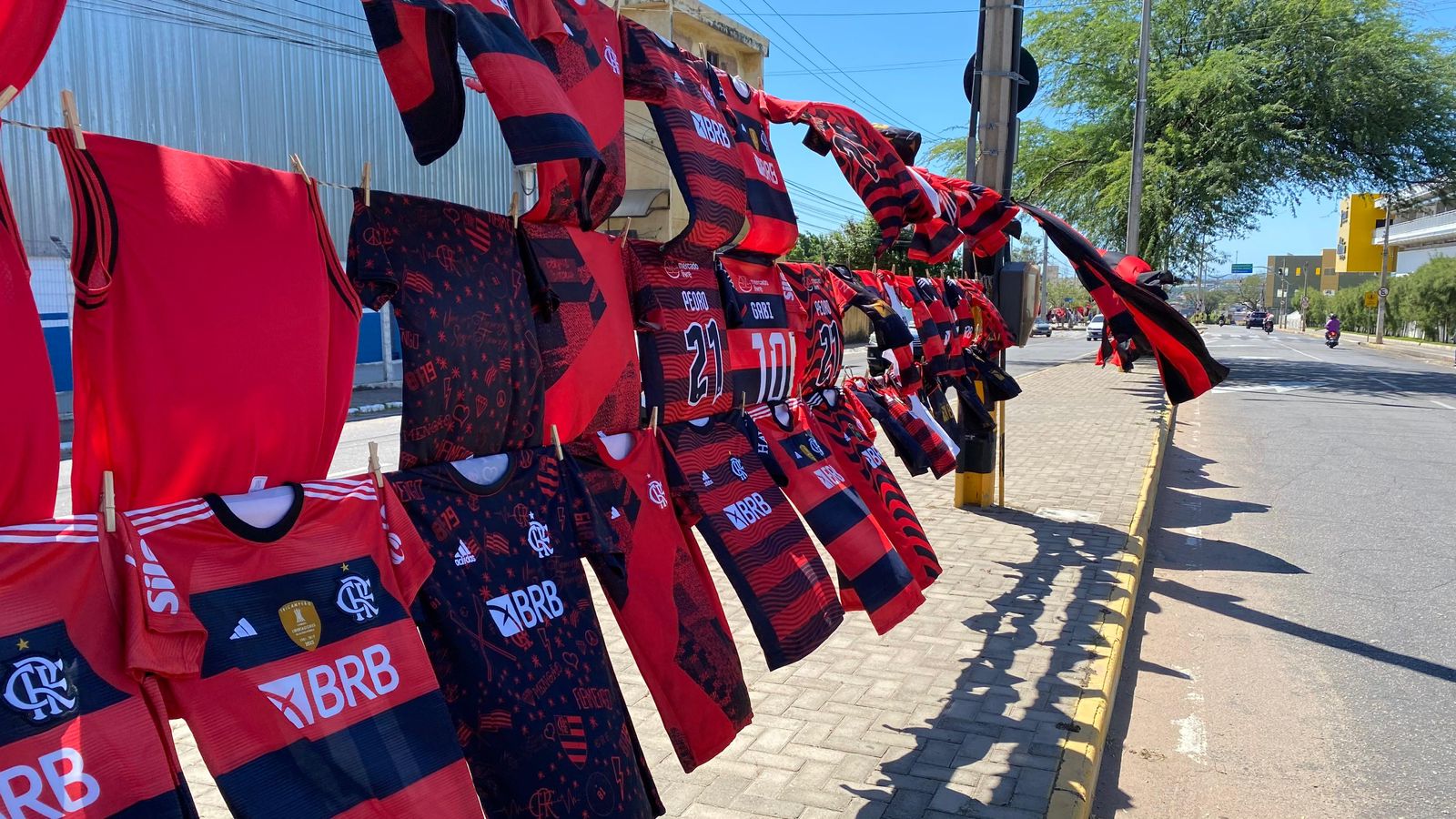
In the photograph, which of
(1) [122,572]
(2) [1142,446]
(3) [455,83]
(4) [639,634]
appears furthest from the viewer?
(2) [1142,446]

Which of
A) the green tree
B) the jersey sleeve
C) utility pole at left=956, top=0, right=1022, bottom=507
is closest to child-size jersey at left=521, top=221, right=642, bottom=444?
the jersey sleeve

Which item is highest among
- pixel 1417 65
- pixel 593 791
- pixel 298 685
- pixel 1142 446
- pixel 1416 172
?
pixel 1417 65

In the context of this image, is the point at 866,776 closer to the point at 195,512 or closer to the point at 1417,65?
the point at 195,512

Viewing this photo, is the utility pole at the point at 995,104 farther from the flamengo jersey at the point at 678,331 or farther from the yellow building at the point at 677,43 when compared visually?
the flamengo jersey at the point at 678,331

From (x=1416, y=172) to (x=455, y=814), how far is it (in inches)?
1120

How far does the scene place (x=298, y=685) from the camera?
1.62 metres

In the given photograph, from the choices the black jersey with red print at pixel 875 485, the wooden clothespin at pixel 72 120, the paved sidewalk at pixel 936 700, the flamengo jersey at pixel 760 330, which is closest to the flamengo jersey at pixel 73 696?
the wooden clothespin at pixel 72 120

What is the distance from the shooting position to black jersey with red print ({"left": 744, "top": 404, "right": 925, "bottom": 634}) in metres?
3.31

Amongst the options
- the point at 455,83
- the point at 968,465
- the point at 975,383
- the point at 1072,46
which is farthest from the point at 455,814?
the point at 1072,46

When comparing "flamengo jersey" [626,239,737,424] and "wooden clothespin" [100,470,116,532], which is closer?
"wooden clothespin" [100,470,116,532]

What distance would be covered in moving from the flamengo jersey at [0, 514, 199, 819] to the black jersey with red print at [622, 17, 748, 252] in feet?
5.69

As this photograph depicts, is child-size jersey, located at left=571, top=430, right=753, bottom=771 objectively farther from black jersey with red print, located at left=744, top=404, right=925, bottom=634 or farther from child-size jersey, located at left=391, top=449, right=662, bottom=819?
black jersey with red print, located at left=744, top=404, right=925, bottom=634

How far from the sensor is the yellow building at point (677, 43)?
1422cm

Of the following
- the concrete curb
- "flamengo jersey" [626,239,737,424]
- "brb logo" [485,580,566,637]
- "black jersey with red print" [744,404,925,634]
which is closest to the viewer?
"brb logo" [485,580,566,637]
